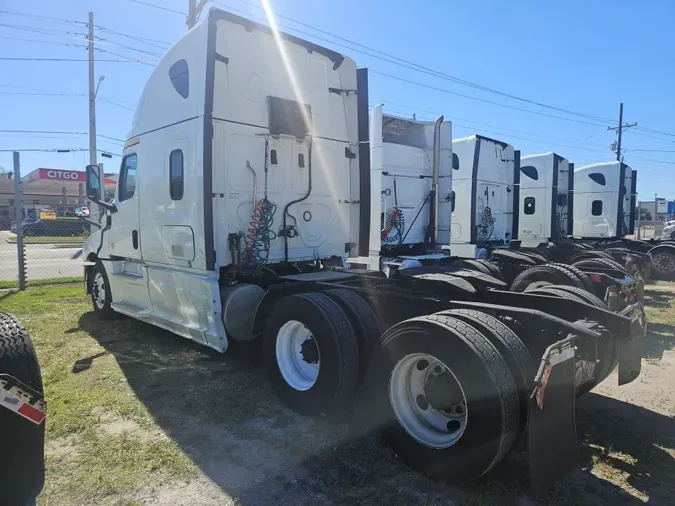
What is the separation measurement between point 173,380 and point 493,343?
3.53m

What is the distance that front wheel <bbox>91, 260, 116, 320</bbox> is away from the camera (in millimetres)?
7742

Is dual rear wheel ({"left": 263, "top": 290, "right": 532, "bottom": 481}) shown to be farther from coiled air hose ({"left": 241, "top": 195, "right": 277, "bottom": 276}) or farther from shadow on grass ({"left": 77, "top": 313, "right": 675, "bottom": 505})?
coiled air hose ({"left": 241, "top": 195, "right": 277, "bottom": 276})

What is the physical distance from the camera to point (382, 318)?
4516mm

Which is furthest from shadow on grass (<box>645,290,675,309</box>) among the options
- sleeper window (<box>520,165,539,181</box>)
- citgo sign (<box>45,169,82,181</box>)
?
citgo sign (<box>45,169,82,181</box>)

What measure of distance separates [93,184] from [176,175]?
2.26 meters

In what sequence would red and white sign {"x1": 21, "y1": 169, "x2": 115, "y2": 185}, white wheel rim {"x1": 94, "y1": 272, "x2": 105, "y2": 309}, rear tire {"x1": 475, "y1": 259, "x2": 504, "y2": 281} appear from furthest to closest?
red and white sign {"x1": 21, "y1": 169, "x2": 115, "y2": 185} < white wheel rim {"x1": 94, "y1": 272, "x2": 105, "y2": 309} < rear tire {"x1": 475, "y1": 259, "x2": 504, "y2": 281}

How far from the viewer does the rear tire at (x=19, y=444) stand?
2.43 metres

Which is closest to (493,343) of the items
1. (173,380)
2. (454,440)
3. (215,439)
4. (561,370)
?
(561,370)

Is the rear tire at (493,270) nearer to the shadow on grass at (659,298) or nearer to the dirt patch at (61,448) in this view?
the shadow on grass at (659,298)

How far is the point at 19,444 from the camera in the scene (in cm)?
246

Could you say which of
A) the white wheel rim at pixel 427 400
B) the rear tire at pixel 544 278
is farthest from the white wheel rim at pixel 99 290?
the rear tire at pixel 544 278

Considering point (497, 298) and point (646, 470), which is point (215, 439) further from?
point (646, 470)

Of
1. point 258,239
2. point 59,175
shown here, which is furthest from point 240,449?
point 59,175

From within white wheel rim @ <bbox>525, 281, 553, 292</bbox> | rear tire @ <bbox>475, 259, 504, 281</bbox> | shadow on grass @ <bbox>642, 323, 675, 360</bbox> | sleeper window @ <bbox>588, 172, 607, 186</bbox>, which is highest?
sleeper window @ <bbox>588, 172, 607, 186</bbox>
